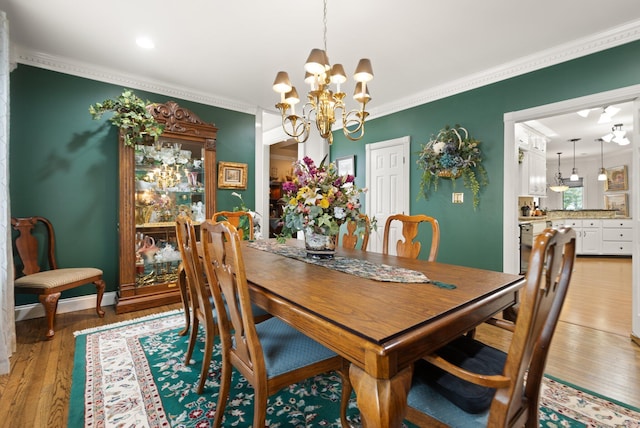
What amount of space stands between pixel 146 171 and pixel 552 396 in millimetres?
3889

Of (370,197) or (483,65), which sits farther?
(370,197)

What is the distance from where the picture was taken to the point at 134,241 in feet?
10.6

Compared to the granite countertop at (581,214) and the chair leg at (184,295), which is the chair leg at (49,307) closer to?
the chair leg at (184,295)

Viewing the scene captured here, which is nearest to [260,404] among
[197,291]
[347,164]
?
[197,291]

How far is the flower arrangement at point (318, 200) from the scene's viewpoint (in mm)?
1806

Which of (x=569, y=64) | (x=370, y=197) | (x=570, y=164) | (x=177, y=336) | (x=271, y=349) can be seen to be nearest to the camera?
(x=271, y=349)

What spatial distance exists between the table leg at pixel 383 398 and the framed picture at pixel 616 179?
985 cm

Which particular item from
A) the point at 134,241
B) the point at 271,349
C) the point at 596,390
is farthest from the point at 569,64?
the point at 134,241

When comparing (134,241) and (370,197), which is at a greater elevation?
(370,197)

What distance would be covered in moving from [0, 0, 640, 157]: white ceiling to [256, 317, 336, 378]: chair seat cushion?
2217 millimetres

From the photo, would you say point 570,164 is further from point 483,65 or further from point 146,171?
point 146,171

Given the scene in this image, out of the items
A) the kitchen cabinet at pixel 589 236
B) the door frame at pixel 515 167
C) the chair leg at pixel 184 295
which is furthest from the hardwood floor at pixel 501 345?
the kitchen cabinet at pixel 589 236

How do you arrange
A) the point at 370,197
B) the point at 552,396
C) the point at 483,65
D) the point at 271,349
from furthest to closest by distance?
1. the point at 370,197
2. the point at 483,65
3. the point at 552,396
4. the point at 271,349

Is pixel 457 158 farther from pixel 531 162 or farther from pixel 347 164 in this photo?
pixel 531 162
